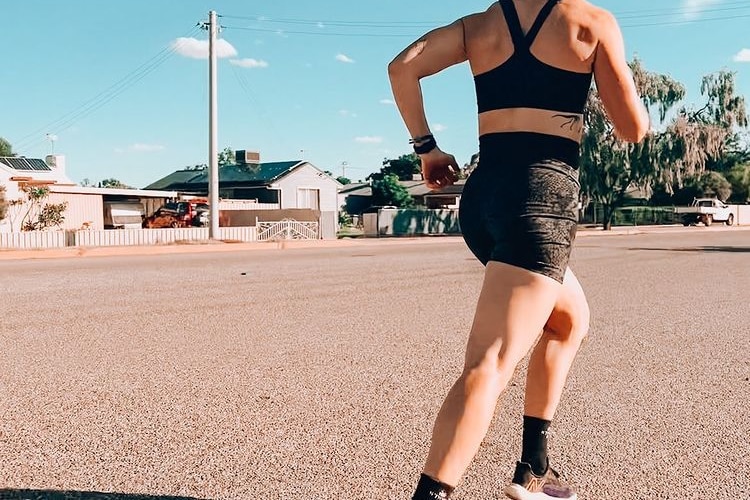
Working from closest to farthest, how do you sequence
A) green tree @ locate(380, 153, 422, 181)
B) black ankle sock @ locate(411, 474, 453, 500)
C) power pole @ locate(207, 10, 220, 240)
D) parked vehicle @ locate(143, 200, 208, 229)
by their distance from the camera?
black ankle sock @ locate(411, 474, 453, 500)
power pole @ locate(207, 10, 220, 240)
parked vehicle @ locate(143, 200, 208, 229)
green tree @ locate(380, 153, 422, 181)

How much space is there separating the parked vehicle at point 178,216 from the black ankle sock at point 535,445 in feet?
98.9

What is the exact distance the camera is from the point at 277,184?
43969mm

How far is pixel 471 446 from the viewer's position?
210cm

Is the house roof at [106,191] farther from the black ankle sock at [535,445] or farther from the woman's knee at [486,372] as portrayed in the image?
the woman's knee at [486,372]

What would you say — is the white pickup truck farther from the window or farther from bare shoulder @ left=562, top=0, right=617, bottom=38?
bare shoulder @ left=562, top=0, right=617, bottom=38

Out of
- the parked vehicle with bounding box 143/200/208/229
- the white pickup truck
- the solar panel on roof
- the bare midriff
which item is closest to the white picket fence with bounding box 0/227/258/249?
the parked vehicle with bounding box 143/200/208/229

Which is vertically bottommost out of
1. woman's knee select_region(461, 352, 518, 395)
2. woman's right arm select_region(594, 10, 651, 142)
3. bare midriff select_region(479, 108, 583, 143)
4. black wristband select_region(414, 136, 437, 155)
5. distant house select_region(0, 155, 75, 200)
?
woman's knee select_region(461, 352, 518, 395)

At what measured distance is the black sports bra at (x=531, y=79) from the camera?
2.19 meters

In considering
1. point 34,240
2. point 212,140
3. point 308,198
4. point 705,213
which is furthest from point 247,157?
point 705,213

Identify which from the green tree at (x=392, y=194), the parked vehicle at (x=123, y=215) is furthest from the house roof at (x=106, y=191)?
the green tree at (x=392, y=194)

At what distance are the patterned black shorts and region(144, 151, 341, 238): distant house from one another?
131 ft

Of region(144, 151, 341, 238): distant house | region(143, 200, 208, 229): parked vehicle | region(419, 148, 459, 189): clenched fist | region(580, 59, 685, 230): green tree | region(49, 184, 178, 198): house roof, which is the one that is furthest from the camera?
region(144, 151, 341, 238): distant house

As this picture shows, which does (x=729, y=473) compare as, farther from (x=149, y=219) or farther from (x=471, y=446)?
(x=149, y=219)

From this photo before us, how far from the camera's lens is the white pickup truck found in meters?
47.9
